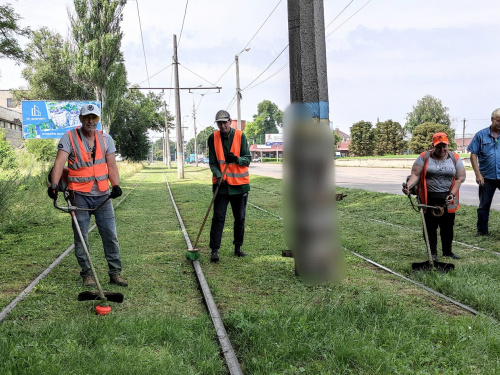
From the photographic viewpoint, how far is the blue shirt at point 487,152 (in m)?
7.46

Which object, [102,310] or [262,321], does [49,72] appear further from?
[262,321]

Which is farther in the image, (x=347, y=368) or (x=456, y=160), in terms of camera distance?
(x=456, y=160)

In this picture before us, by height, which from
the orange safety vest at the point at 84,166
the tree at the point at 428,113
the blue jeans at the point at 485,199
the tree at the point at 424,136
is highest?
the tree at the point at 428,113

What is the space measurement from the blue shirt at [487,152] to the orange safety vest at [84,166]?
5.73 metres

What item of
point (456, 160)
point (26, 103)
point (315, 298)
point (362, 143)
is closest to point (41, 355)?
point (315, 298)

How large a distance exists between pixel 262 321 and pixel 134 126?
56.1 m

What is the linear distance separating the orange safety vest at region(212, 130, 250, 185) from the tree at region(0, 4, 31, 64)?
28.7 feet

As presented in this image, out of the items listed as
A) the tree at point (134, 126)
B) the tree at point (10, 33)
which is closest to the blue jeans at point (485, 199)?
the tree at point (10, 33)

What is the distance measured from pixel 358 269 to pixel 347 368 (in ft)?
8.78

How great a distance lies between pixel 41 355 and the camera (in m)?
3.14

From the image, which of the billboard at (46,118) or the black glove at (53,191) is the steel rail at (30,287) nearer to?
the black glove at (53,191)

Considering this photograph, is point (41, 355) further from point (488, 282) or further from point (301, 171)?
point (488, 282)

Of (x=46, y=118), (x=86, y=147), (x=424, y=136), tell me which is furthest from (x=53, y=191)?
(x=424, y=136)

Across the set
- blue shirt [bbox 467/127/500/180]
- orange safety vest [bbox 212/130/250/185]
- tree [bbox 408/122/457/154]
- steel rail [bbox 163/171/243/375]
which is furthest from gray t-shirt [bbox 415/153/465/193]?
tree [bbox 408/122/457/154]
